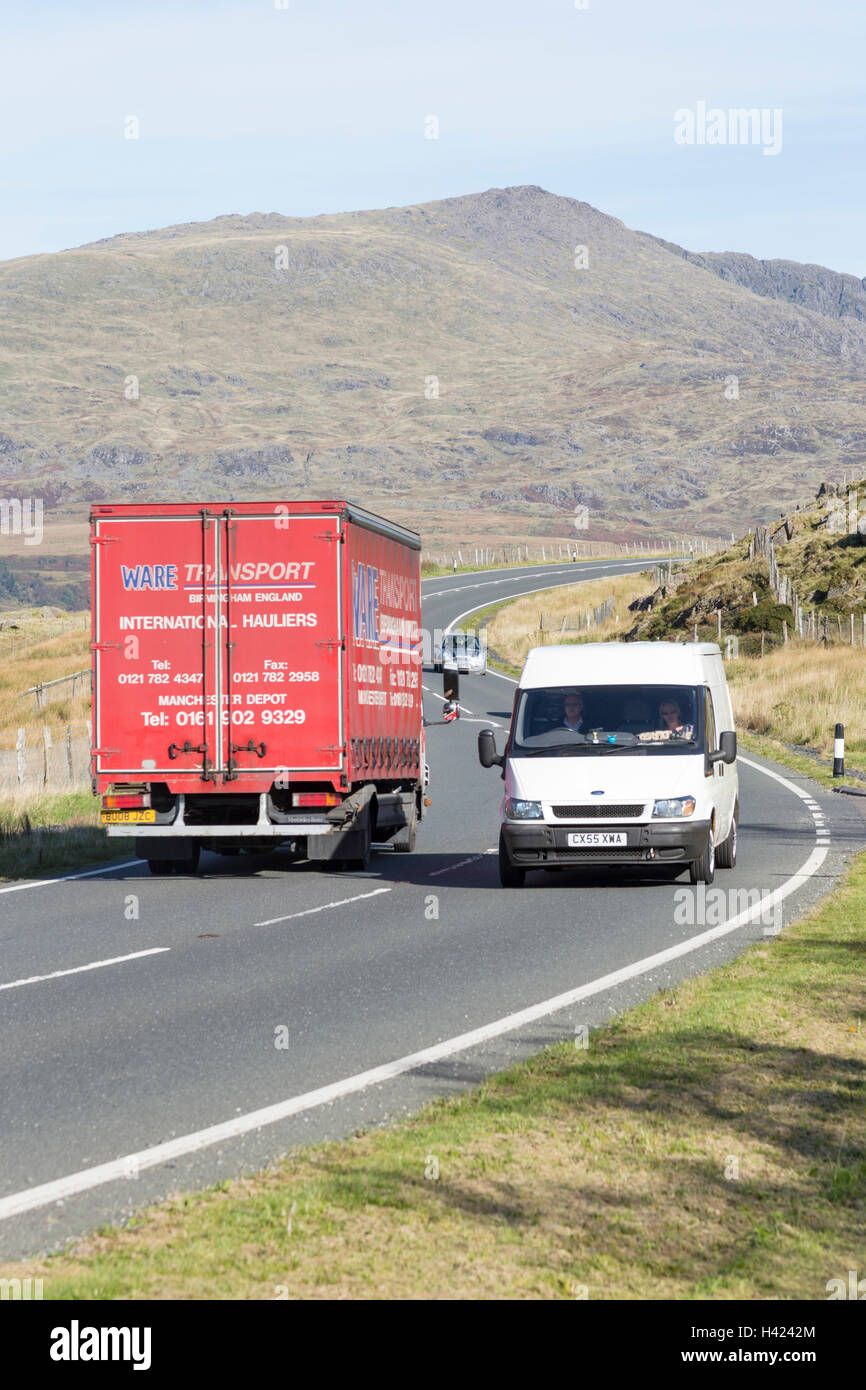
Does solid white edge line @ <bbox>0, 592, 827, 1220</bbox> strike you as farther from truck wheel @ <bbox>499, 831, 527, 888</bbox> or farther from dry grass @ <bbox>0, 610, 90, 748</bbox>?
dry grass @ <bbox>0, 610, 90, 748</bbox>

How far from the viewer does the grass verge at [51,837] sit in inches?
731

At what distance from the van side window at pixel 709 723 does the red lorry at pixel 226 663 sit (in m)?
3.46

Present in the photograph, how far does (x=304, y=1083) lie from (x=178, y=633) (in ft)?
29.2

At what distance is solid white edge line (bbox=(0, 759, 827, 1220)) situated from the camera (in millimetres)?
6082

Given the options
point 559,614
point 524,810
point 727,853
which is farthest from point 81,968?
point 559,614

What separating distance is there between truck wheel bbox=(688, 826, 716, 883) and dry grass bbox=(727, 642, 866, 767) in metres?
15.8

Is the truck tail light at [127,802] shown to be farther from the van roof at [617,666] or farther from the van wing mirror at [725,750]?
the van wing mirror at [725,750]

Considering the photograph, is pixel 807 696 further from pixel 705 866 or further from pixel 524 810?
pixel 524 810

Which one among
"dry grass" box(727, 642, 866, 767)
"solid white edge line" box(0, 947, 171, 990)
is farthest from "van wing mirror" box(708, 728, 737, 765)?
"dry grass" box(727, 642, 866, 767)

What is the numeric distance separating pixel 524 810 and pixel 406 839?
4607mm

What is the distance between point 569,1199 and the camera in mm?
5672

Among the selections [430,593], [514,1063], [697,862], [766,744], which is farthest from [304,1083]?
[430,593]

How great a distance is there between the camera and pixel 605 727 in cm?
1555

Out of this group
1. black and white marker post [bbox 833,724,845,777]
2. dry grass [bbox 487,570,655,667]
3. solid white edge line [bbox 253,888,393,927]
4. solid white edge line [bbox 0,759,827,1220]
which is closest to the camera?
solid white edge line [bbox 0,759,827,1220]
